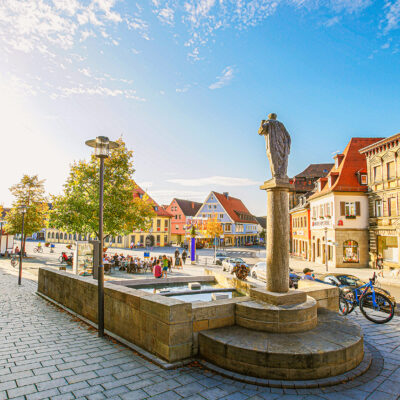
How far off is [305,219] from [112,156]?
27.6 m

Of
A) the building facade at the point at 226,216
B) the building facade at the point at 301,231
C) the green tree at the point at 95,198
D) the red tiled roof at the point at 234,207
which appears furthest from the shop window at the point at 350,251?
the red tiled roof at the point at 234,207

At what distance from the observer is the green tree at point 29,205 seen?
109 ft

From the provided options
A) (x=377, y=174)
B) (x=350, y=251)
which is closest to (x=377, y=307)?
(x=377, y=174)

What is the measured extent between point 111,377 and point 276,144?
5.60 meters

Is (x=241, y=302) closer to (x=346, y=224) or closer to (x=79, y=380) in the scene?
(x=79, y=380)

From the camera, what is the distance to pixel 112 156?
68.0 ft

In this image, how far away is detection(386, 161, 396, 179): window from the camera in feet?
83.9

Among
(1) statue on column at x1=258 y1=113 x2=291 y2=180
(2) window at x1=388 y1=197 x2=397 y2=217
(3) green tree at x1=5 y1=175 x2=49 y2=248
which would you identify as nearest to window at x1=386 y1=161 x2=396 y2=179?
(2) window at x1=388 y1=197 x2=397 y2=217

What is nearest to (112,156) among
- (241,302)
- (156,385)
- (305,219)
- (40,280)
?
(40,280)

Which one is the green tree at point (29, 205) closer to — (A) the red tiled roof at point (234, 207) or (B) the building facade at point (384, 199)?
(B) the building facade at point (384, 199)

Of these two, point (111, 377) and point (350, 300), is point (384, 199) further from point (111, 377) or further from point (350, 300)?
point (111, 377)

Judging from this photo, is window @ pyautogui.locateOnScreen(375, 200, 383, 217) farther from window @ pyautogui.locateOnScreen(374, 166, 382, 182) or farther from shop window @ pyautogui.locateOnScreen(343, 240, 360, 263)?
shop window @ pyautogui.locateOnScreen(343, 240, 360, 263)

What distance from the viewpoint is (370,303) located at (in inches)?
347

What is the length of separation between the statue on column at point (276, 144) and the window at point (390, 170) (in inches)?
920
